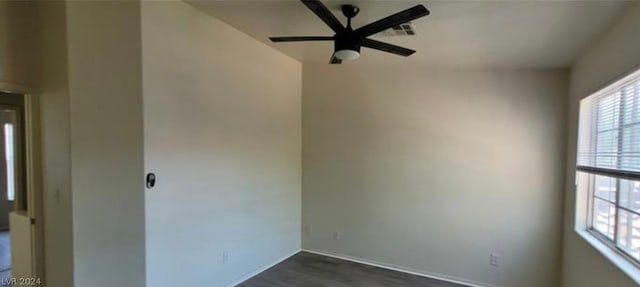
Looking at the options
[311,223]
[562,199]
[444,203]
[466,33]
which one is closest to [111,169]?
[311,223]

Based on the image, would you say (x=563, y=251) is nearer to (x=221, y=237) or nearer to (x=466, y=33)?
(x=466, y=33)

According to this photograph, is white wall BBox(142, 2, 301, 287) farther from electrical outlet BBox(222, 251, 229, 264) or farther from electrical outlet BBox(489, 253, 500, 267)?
electrical outlet BBox(489, 253, 500, 267)

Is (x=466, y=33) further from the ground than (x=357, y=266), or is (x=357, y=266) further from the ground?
(x=466, y=33)

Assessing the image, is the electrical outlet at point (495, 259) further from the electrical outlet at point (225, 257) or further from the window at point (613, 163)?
the electrical outlet at point (225, 257)

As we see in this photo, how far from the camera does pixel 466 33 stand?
2.90 metres

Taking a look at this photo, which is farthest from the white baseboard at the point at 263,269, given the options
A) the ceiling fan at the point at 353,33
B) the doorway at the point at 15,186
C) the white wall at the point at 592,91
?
the white wall at the point at 592,91

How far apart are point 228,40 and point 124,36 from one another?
1.00 metres

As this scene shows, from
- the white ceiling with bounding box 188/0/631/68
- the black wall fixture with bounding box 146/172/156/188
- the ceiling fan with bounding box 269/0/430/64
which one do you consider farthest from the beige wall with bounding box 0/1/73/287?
the ceiling fan with bounding box 269/0/430/64

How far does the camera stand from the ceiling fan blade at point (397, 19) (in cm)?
198

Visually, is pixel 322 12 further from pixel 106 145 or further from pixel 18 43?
pixel 18 43

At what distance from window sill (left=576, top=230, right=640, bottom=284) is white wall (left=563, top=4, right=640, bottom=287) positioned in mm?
34

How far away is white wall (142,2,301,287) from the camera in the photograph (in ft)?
9.10

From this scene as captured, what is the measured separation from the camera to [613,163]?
249 cm

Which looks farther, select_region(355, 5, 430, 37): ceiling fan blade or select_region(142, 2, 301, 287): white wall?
select_region(142, 2, 301, 287): white wall
